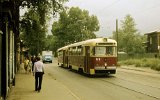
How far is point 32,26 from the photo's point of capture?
3841 cm

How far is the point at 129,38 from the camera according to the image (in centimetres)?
11800

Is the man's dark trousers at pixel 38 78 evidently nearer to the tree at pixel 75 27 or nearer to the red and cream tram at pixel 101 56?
the red and cream tram at pixel 101 56

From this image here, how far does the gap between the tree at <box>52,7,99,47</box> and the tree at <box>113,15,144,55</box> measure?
9441 millimetres

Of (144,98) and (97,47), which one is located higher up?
(97,47)

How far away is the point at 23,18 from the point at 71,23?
8504cm

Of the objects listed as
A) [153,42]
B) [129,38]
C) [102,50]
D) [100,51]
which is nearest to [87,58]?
[100,51]

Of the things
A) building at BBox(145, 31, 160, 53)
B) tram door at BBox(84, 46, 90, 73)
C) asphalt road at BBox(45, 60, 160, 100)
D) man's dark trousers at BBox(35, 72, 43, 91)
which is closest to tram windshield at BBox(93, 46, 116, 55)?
tram door at BBox(84, 46, 90, 73)

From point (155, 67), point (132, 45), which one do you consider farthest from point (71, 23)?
point (155, 67)

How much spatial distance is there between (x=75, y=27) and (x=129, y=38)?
16769 millimetres

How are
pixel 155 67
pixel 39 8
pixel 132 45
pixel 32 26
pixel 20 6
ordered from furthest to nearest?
pixel 132 45
pixel 155 67
pixel 32 26
pixel 20 6
pixel 39 8

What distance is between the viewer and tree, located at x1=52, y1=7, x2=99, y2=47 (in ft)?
400

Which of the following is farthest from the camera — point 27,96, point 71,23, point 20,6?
point 71,23

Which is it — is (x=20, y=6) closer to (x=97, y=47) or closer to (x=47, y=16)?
(x=47, y=16)

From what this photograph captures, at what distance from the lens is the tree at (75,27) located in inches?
4797
